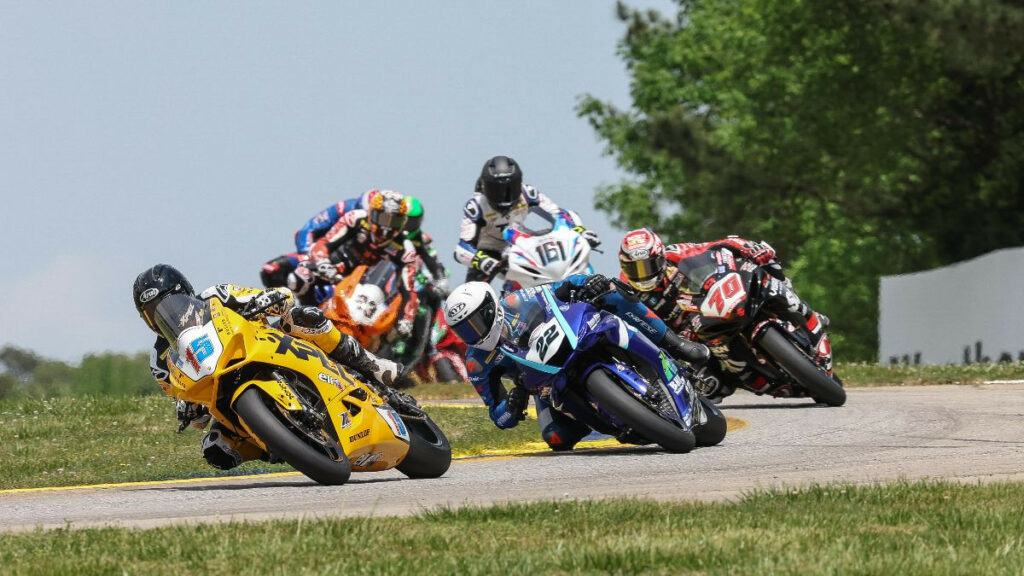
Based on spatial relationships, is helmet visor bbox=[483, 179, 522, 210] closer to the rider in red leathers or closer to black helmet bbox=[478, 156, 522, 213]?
black helmet bbox=[478, 156, 522, 213]

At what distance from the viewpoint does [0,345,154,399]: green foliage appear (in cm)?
2155

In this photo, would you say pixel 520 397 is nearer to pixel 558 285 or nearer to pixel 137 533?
pixel 558 285

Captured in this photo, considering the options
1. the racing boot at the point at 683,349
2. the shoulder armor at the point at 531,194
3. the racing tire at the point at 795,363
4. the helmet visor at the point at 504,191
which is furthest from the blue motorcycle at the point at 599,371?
the helmet visor at the point at 504,191

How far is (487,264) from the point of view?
19.0m

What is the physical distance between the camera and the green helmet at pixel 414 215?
2212cm

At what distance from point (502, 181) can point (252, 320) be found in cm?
934

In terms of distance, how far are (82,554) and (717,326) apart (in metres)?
8.82

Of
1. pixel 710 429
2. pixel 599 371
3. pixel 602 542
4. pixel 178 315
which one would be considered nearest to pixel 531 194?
pixel 710 429

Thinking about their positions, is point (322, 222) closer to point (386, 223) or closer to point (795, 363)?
point (386, 223)

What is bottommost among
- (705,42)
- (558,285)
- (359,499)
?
(359,499)

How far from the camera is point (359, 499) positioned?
32.0ft

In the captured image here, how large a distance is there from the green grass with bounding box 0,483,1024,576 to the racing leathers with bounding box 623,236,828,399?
6.18 meters

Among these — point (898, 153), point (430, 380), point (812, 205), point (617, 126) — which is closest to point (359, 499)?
point (430, 380)

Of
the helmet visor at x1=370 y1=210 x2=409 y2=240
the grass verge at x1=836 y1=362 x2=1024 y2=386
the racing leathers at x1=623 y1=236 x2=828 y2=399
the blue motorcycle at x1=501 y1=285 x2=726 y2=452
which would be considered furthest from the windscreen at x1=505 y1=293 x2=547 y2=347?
the grass verge at x1=836 y1=362 x2=1024 y2=386
